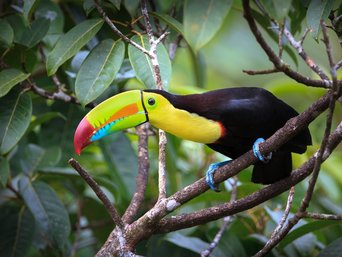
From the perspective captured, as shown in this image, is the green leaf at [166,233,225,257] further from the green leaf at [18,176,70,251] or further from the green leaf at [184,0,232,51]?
the green leaf at [184,0,232,51]

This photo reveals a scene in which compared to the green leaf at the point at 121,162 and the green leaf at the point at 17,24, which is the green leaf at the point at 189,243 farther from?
the green leaf at the point at 17,24

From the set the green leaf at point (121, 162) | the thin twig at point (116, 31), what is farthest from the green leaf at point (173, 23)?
the green leaf at point (121, 162)

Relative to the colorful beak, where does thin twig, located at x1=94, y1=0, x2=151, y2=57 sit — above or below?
above

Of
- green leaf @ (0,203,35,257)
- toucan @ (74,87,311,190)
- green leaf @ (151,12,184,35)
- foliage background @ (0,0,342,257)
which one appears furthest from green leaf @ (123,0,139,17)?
green leaf @ (0,203,35,257)

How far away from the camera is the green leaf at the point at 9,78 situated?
269 centimetres

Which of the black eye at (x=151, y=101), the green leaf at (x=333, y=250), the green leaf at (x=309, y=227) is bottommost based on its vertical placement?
the green leaf at (x=333, y=250)

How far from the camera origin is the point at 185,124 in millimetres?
2504

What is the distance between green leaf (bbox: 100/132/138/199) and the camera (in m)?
3.37

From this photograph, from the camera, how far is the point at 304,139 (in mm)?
2666

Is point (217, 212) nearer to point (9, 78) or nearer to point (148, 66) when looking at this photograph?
point (148, 66)

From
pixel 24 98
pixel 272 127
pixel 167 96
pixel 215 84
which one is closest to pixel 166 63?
pixel 167 96

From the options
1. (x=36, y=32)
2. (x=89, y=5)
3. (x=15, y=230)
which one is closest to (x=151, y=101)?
(x=89, y=5)

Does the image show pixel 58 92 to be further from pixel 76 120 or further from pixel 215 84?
pixel 215 84

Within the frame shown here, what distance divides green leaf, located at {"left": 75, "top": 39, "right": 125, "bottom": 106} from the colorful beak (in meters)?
0.11
